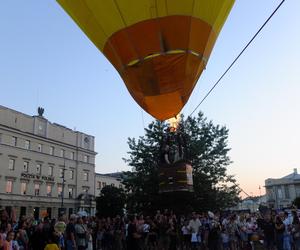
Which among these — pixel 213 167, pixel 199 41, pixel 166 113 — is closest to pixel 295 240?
pixel 166 113

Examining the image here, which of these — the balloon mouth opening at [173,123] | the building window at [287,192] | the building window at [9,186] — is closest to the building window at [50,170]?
the building window at [9,186]

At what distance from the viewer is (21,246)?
9.88 meters

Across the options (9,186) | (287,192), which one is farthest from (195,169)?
(287,192)

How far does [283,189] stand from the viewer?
274 ft

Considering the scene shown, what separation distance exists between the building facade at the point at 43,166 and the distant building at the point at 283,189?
4092 centimetres

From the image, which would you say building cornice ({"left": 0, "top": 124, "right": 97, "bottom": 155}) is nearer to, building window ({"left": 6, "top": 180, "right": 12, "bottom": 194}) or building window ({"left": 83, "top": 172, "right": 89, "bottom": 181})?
building window ({"left": 83, "top": 172, "right": 89, "bottom": 181})

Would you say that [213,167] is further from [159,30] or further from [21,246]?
[159,30]

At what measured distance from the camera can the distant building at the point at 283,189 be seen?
3214 inches

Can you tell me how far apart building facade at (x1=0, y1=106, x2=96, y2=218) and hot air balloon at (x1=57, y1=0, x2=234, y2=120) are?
1521 inches

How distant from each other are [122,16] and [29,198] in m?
46.0

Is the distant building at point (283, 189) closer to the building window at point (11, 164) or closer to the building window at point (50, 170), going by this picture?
the building window at point (50, 170)

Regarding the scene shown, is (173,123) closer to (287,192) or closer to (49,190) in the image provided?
(49,190)

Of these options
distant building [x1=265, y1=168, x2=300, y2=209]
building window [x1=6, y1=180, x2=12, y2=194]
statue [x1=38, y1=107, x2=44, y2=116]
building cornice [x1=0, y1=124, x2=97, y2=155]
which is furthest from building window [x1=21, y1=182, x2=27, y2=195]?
distant building [x1=265, y1=168, x2=300, y2=209]

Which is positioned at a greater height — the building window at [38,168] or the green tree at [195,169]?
the building window at [38,168]
